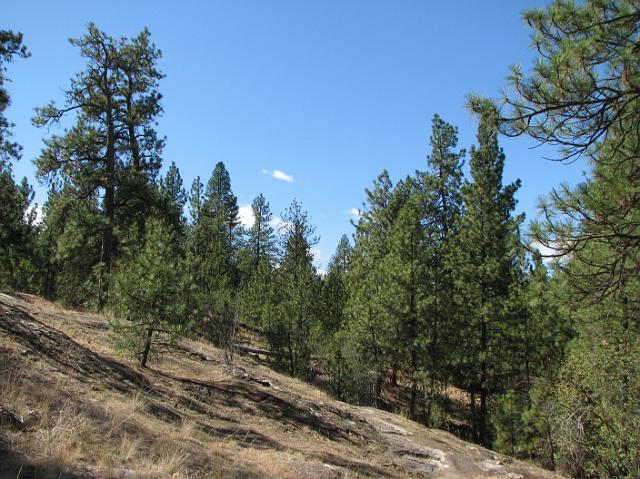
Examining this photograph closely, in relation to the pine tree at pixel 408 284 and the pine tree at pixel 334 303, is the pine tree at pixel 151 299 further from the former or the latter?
the pine tree at pixel 334 303

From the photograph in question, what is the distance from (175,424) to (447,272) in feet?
61.2

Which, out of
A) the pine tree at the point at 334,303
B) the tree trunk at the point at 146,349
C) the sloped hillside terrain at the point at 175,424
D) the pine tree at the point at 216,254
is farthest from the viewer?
the pine tree at the point at 334,303

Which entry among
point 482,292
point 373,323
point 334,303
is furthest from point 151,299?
point 334,303

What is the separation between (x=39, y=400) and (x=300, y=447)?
222 inches

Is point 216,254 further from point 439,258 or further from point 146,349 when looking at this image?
point 146,349

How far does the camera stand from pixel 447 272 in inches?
945

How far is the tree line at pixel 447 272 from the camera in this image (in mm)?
5539

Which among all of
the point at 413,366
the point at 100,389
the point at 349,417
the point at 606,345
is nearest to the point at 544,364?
the point at 413,366

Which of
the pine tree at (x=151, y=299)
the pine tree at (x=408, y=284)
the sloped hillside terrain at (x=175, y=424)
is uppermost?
the pine tree at (x=408, y=284)

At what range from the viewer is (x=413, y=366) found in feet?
69.9

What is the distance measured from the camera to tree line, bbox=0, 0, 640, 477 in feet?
18.2

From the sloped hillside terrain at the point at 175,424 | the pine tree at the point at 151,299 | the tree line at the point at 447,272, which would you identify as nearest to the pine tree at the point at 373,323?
the tree line at the point at 447,272

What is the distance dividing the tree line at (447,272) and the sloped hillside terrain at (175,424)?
152 centimetres

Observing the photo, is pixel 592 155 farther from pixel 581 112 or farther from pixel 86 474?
pixel 86 474
